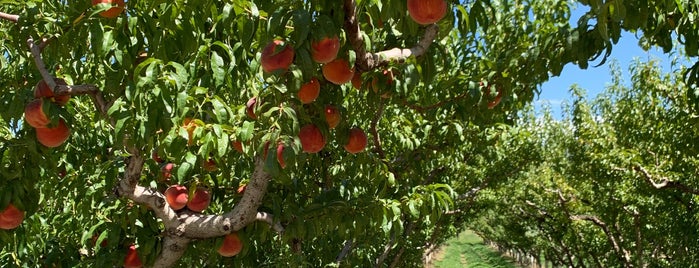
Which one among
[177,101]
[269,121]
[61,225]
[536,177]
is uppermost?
[536,177]

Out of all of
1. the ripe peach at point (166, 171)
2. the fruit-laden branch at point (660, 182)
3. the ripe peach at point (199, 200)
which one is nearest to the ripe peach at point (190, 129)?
the ripe peach at point (199, 200)

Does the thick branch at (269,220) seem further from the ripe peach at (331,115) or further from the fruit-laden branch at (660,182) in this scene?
the fruit-laden branch at (660,182)

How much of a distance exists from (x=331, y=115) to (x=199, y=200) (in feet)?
2.65

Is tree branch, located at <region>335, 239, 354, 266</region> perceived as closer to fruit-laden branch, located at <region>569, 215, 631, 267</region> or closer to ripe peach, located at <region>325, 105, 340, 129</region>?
ripe peach, located at <region>325, 105, 340, 129</region>

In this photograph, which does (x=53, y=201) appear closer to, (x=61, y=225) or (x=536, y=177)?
(x=61, y=225)

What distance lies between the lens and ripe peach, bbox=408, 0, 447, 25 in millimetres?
1290

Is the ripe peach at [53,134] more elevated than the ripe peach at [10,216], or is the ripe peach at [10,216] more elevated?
the ripe peach at [53,134]

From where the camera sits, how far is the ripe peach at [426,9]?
4.23 ft

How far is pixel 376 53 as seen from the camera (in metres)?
1.79

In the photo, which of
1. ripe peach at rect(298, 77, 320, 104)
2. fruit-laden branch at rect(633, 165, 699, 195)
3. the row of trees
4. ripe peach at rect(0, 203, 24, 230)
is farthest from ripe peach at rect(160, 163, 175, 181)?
fruit-laden branch at rect(633, 165, 699, 195)

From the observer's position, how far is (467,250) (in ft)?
121

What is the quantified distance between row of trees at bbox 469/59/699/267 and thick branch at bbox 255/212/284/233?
2524mm

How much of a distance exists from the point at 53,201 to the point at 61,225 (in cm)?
34

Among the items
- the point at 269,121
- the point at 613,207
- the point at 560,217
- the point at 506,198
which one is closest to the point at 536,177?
the point at 560,217
